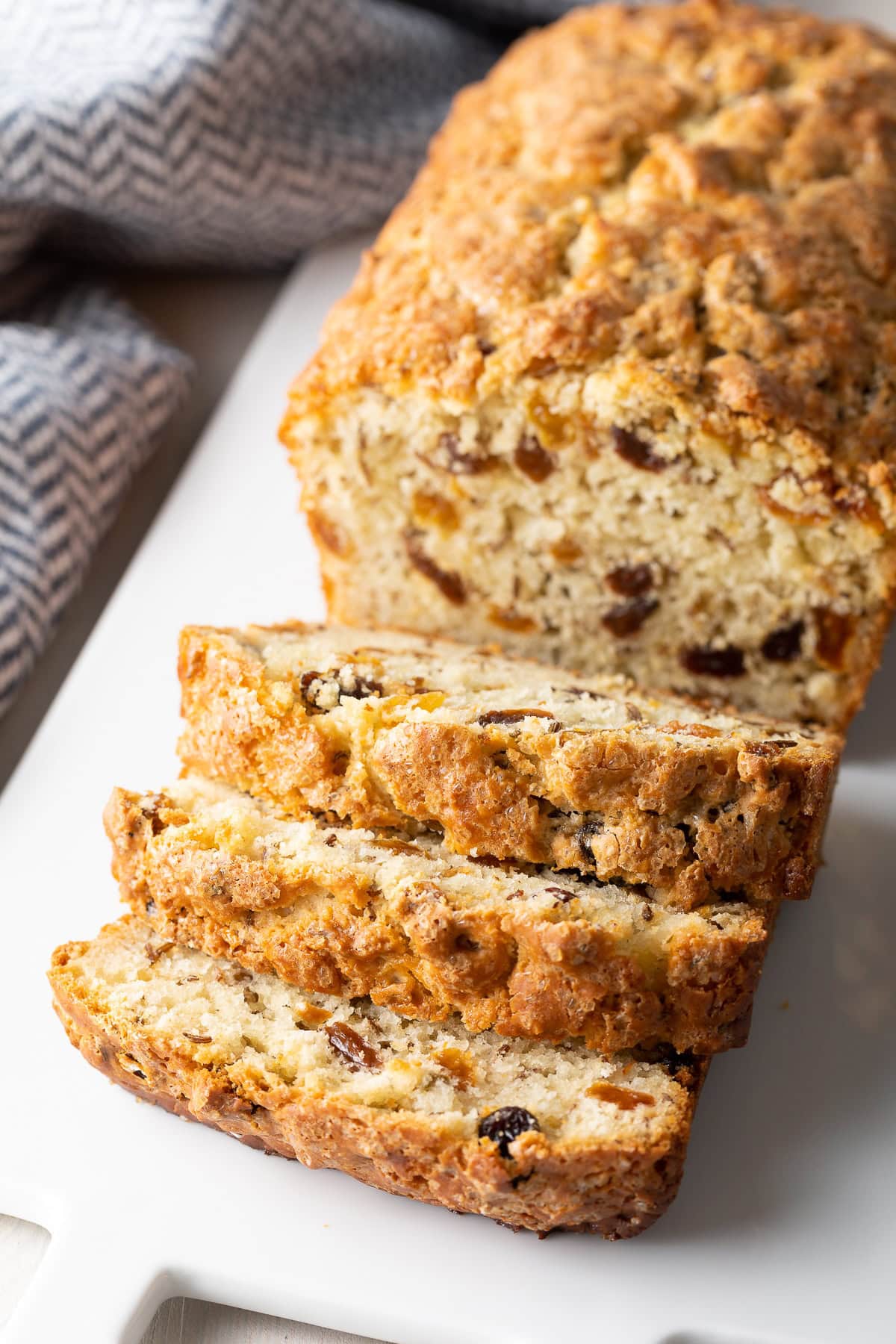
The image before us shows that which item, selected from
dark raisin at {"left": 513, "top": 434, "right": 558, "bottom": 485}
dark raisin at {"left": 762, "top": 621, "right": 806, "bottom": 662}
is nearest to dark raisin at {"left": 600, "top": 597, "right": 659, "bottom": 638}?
dark raisin at {"left": 762, "top": 621, "right": 806, "bottom": 662}

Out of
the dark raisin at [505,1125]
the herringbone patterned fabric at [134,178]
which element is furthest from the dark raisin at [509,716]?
the herringbone patterned fabric at [134,178]

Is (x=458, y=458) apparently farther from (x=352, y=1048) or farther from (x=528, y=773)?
(x=352, y=1048)

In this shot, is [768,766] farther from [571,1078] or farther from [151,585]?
[151,585]

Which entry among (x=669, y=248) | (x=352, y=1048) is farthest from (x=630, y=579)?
(x=352, y=1048)

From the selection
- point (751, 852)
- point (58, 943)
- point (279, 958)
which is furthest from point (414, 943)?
point (58, 943)

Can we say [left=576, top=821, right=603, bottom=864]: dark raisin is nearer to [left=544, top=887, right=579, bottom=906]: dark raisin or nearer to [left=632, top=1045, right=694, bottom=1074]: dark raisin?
[left=544, top=887, right=579, bottom=906]: dark raisin

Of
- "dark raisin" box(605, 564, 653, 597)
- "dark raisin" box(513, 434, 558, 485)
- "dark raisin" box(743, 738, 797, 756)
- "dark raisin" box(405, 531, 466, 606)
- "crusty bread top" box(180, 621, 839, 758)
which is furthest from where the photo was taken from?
"dark raisin" box(405, 531, 466, 606)

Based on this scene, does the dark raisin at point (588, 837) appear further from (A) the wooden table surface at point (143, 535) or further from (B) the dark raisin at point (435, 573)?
(B) the dark raisin at point (435, 573)
